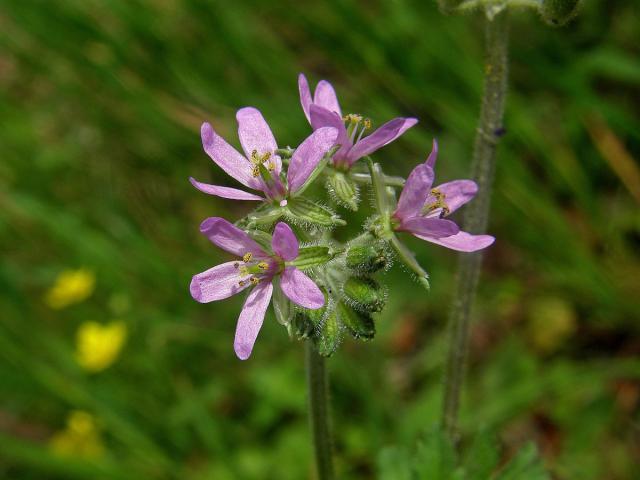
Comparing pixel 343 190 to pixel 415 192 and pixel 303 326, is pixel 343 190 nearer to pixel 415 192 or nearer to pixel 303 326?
pixel 415 192

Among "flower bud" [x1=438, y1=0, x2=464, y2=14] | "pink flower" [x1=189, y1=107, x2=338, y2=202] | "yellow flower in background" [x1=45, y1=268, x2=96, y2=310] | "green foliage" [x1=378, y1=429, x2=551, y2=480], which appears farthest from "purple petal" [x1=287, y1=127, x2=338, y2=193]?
"yellow flower in background" [x1=45, y1=268, x2=96, y2=310]

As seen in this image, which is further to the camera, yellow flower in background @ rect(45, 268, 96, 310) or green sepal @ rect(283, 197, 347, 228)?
yellow flower in background @ rect(45, 268, 96, 310)

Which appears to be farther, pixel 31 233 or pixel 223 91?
pixel 31 233

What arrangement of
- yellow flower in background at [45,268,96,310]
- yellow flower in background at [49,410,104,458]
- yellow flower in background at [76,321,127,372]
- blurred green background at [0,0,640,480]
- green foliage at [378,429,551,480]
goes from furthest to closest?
yellow flower in background at [45,268,96,310]
yellow flower in background at [76,321,127,372]
yellow flower in background at [49,410,104,458]
blurred green background at [0,0,640,480]
green foliage at [378,429,551,480]

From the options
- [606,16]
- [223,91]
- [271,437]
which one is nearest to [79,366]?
[271,437]

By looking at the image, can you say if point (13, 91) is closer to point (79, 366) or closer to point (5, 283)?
point (5, 283)

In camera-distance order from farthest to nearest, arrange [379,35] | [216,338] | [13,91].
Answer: [13,91] → [216,338] → [379,35]

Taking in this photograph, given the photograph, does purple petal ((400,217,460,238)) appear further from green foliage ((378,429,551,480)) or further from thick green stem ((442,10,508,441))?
green foliage ((378,429,551,480))
